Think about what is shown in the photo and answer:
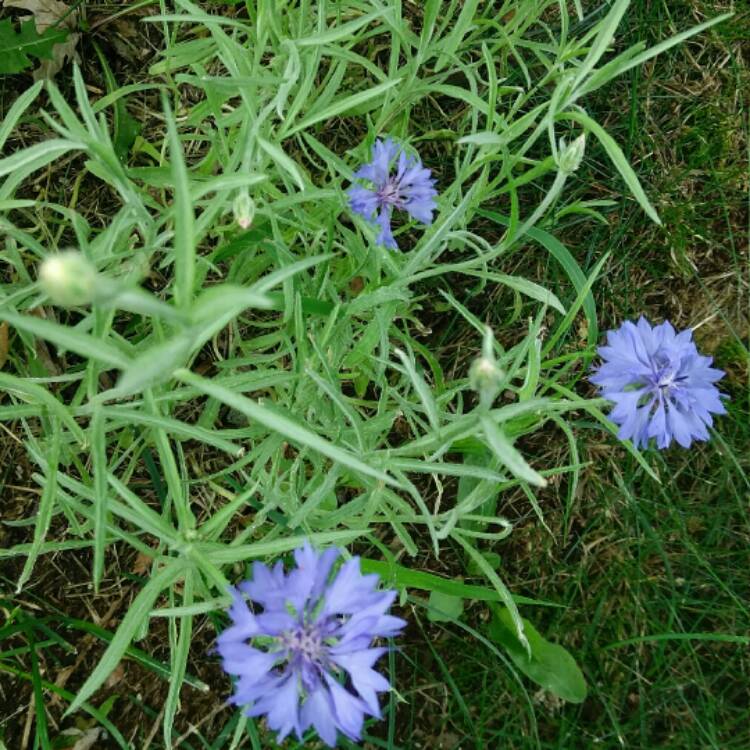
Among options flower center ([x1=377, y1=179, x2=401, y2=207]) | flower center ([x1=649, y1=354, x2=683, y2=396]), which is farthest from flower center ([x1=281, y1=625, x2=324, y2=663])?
flower center ([x1=377, y1=179, x2=401, y2=207])

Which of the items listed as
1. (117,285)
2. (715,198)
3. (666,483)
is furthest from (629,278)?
(117,285)

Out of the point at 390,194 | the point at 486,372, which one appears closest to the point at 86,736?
the point at 390,194

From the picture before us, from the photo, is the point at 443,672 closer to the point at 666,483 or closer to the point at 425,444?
the point at 666,483

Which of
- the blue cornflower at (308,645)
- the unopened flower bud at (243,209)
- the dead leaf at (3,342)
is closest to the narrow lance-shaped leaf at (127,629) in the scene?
the blue cornflower at (308,645)

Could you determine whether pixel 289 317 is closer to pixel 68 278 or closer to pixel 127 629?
pixel 127 629

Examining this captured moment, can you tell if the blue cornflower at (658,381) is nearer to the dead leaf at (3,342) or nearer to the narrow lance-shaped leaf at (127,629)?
the narrow lance-shaped leaf at (127,629)

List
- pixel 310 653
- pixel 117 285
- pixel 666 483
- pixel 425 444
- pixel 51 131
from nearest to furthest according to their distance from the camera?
1. pixel 117 285
2. pixel 310 653
3. pixel 425 444
4. pixel 51 131
5. pixel 666 483

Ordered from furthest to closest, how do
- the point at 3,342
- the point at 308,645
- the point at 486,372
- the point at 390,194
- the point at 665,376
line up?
the point at 3,342 < the point at 390,194 < the point at 665,376 < the point at 308,645 < the point at 486,372
